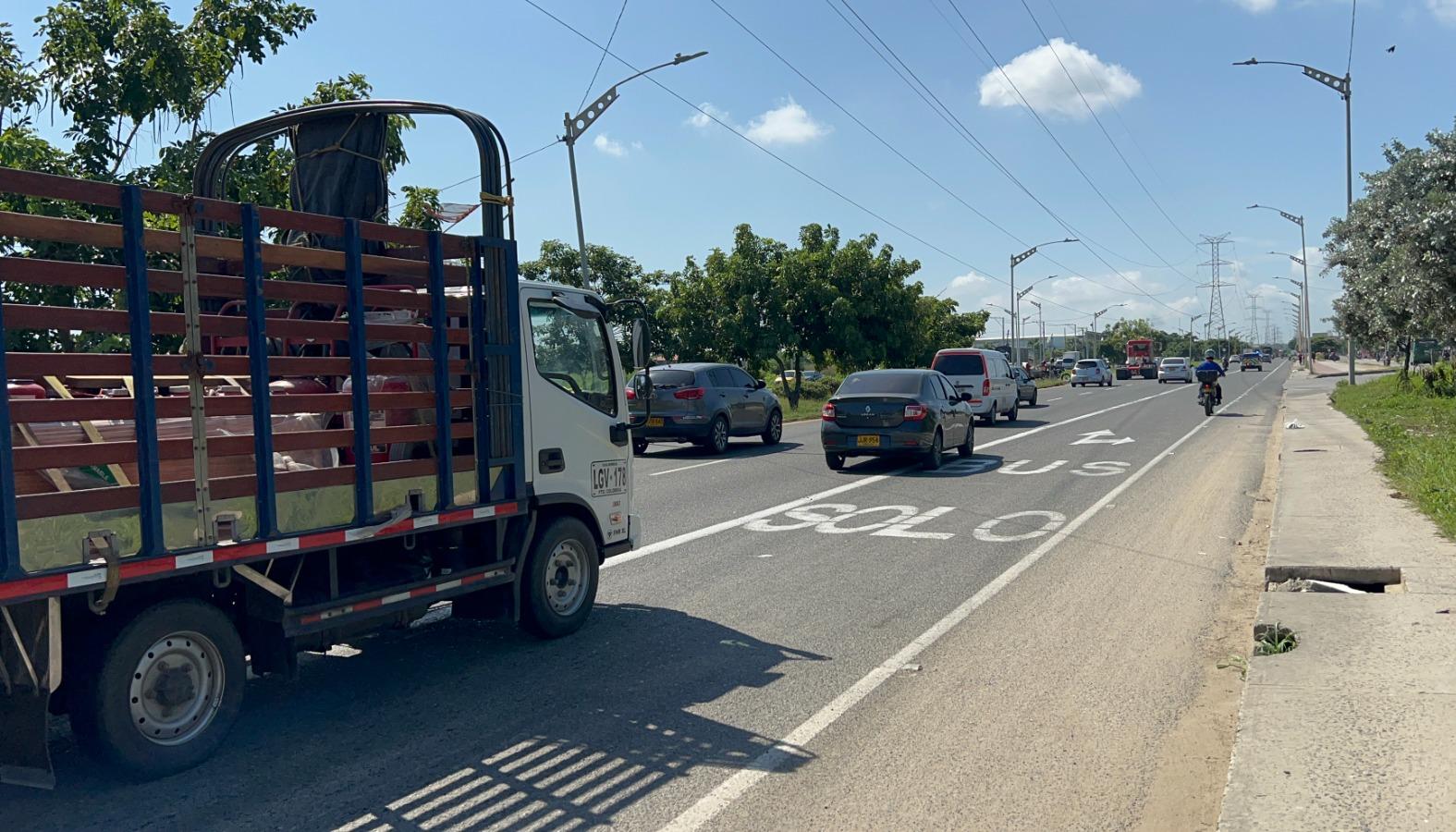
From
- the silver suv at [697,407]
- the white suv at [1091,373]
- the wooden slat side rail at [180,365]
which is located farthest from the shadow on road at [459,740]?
the white suv at [1091,373]

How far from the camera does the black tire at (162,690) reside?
14.4ft

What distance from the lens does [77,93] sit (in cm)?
1043

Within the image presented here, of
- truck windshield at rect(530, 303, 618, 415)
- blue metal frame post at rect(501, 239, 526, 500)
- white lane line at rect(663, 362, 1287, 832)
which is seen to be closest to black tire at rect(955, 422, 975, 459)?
white lane line at rect(663, 362, 1287, 832)

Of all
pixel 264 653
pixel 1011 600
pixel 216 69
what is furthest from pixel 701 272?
pixel 264 653

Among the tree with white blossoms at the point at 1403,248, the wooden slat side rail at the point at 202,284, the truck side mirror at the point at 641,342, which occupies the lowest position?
the truck side mirror at the point at 641,342

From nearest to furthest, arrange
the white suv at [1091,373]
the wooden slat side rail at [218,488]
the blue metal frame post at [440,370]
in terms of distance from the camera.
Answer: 1. the wooden slat side rail at [218,488]
2. the blue metal frame post at [440,370]
3. the white suv at [1091,373]

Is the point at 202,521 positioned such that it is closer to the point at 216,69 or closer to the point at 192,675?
the point at 192,675

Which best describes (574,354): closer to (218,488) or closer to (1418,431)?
(218,488)

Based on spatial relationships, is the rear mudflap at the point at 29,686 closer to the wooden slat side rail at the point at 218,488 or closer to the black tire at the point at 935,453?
the wooden slat side rail at the point at 218,488

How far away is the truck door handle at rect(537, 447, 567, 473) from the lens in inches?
259

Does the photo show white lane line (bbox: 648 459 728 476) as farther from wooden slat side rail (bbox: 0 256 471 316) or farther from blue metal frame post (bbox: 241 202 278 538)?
blue metal frame post (bbox: 241 202 278 538)

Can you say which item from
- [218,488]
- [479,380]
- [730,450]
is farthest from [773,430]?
[218,488]

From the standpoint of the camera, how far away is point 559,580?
22.7ft

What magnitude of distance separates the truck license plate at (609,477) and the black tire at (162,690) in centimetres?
259
